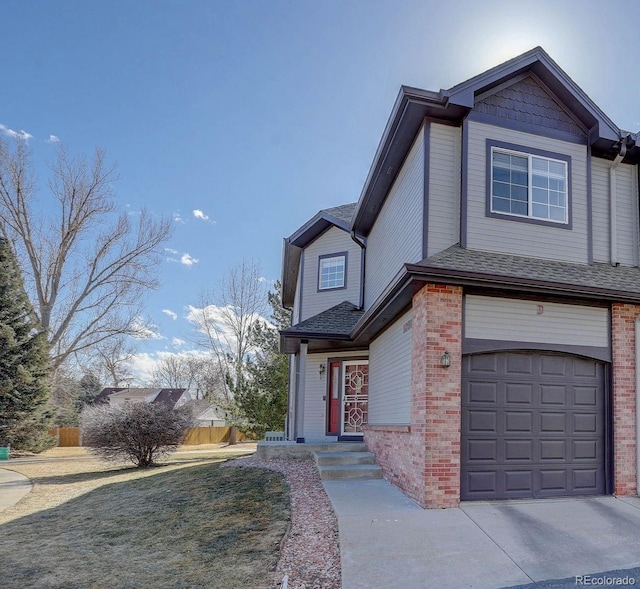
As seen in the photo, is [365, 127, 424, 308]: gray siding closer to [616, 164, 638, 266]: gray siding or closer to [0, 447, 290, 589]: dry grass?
[616, 164, 638, 266]: gray siding

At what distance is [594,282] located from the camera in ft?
24.0

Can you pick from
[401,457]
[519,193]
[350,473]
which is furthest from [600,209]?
[350,473]

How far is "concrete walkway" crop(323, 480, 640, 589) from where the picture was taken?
14.5 feet

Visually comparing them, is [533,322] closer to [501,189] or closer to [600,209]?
[501,189]

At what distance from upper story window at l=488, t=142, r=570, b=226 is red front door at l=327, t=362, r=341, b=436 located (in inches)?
270

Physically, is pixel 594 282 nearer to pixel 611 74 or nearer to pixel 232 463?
pixel 611 74

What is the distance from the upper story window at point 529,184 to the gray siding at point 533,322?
5.30 ft

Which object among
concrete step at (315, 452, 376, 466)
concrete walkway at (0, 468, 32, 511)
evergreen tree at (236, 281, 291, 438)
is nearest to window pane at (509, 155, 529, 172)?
concrete step at (315, 452, 376, 466)

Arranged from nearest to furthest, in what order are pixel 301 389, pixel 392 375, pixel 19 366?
pixel 392 375 < pixel 301 389 < pixel 19 366

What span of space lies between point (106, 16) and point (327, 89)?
5511 mm

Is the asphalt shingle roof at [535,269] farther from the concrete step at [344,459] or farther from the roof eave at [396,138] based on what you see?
the concrete step at [344,459]

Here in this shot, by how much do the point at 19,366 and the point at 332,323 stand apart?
1583cm

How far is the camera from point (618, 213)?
8.68 meters

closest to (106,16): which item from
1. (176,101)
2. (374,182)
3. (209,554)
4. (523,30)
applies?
(176,101)
